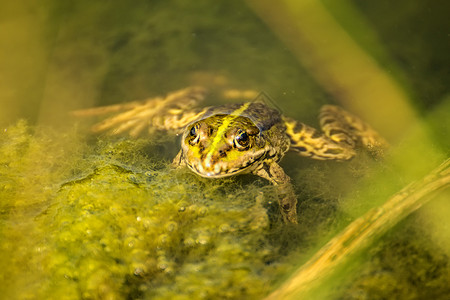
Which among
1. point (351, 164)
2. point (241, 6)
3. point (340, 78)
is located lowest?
point (351, 164)

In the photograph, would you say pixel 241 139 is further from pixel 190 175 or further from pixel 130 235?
pixel 130 235

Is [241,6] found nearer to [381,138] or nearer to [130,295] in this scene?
[381,138]

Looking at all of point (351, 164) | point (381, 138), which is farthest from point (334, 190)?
point (381, 138)

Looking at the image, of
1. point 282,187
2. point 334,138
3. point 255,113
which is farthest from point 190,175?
point 334,138

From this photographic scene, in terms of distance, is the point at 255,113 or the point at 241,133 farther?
the point at 255,113

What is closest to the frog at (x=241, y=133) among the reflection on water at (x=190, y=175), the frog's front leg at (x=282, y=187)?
the frog's front leg at (x=282, y=187)

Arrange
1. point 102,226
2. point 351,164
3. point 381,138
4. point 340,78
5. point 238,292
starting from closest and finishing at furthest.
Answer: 1. point 238,292
2. point 102,226
3. point 351,164
4. point 381,138
5. point 340,78

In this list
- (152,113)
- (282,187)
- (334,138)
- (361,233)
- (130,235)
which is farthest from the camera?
(152,113)
